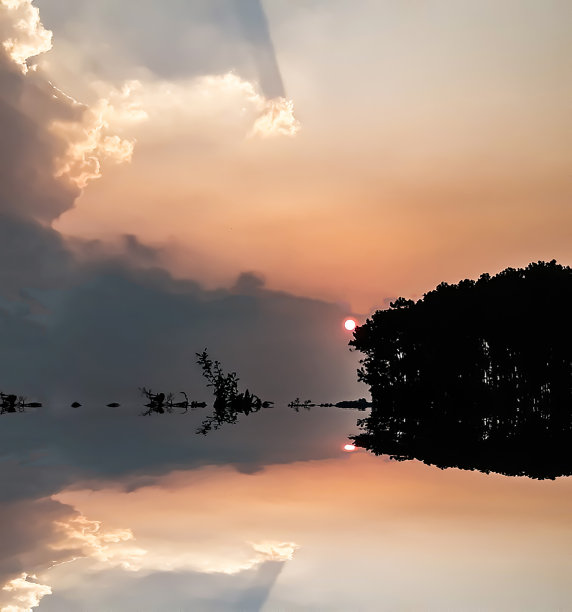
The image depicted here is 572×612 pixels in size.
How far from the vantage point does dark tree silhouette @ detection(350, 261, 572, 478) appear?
155 ft

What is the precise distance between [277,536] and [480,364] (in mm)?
73120

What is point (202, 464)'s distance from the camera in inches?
1277

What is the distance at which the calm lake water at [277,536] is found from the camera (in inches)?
449

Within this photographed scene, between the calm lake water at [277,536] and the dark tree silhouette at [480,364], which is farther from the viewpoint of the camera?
the dark tree silhouette at [480,364]

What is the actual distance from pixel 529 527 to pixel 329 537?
16.4 ft

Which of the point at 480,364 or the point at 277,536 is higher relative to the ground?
the point at 480,364

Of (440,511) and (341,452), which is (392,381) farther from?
(440,511)

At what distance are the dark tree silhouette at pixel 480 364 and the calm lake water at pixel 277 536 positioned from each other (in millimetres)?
13545

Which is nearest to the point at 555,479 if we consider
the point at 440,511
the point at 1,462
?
the point at 440,511

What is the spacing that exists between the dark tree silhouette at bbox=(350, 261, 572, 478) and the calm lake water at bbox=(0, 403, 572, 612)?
13.5 metres

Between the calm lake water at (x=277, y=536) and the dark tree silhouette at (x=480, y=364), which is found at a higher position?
the dark tree silhouette at (x=480, y=364)

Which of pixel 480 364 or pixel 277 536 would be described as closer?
pixel 277 536

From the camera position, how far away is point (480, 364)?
84.7 meters

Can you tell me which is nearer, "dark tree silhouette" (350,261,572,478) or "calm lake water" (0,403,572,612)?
"calm lake water" (0,403,572,612)
